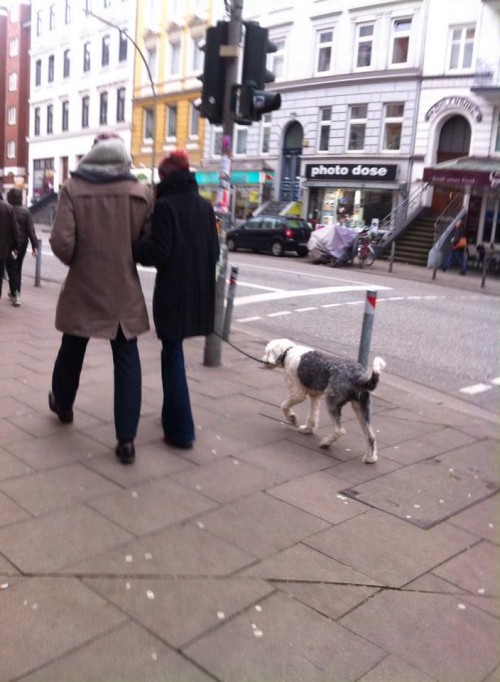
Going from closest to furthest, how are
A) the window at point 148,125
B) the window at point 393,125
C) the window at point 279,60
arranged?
1. the window at point 393,125
2. the window at point 279,60
3. the window at point 148,125

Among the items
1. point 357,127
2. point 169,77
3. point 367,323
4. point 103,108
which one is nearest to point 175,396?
point 367,323

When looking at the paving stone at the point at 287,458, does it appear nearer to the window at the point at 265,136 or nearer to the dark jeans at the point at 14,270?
the dark jeans at the point at 14,270

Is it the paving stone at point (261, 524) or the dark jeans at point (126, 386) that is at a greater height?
the dark jeans at point (126, 386)

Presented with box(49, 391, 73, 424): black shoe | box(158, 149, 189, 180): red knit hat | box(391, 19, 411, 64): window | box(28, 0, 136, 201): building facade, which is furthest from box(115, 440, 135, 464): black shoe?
box(28, 0, 136, 201): building facade

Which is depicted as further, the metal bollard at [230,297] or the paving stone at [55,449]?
the metal bollard at [230,297]

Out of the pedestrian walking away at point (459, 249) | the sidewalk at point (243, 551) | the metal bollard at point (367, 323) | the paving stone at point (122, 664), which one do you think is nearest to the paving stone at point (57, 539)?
the sidewalk at point (243, 551)

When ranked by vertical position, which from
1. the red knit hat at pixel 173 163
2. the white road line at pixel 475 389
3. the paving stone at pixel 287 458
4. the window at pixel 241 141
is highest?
the window at pixel 241 141

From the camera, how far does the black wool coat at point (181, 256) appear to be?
4.30 m

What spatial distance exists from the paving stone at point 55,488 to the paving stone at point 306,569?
43.5 inches

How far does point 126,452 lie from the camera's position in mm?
4359

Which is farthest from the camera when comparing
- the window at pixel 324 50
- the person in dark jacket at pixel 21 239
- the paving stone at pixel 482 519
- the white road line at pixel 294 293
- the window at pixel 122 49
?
the window at pixel 122 49

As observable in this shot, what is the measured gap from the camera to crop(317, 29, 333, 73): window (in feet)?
103

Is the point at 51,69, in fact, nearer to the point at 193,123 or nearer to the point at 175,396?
the point at 193,123

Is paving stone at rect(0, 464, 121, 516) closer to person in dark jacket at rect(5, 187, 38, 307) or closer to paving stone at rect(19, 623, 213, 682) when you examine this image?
paving stone at rect(19, 623, 213, 682)
